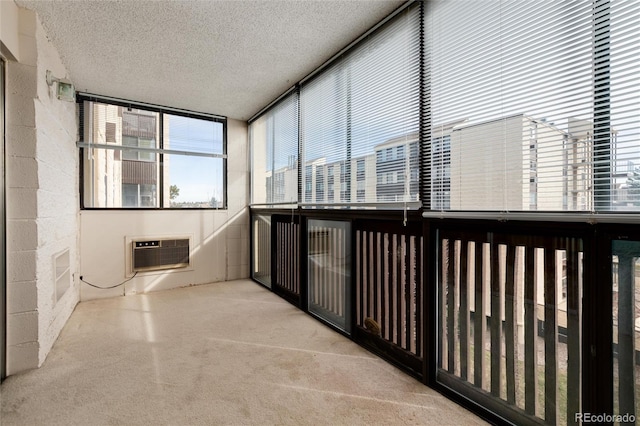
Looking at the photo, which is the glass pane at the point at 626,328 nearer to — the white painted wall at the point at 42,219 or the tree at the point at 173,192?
the white painted wall at the point at 42,219

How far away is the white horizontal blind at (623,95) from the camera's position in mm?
1183

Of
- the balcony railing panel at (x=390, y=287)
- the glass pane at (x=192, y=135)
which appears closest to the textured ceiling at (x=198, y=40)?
the glass pane at (x=192, y=135)

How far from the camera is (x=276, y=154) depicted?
4.00m

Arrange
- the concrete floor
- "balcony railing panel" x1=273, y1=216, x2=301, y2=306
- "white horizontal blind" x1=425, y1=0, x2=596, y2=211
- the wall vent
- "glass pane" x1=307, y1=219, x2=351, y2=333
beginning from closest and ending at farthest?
"white horizontal blind" x1=425, y1=0, x2=596, y2=211 < the concrete floor < "glass pane" x1=307, y1=219, x2=351, y2=333 < "balcony railing panel" x1=273, y1=216, x2=301, y2=306 < the wall vent

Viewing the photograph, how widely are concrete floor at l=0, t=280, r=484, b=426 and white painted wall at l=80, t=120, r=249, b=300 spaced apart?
901 mm

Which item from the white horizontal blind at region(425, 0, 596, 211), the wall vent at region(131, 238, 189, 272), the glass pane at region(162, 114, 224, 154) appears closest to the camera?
the white horizontal blind at region(425, 0, 596, 211)

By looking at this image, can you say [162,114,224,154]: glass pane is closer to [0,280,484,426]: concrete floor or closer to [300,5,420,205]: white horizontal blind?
[300,5,420,205]: white horizontal blind

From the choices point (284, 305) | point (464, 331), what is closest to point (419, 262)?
point (464, 331)

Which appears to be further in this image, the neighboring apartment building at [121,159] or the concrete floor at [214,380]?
the neighboring apartment building at [121,159]

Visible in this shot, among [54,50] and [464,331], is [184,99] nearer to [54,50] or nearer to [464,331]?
[54,50]

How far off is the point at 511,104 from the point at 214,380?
93.9 inches

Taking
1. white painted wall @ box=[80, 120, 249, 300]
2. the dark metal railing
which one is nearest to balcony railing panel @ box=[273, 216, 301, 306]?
the dark metal railing

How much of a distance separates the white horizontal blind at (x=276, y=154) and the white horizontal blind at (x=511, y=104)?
1918 millimetres

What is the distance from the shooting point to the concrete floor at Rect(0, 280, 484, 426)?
1.65m
